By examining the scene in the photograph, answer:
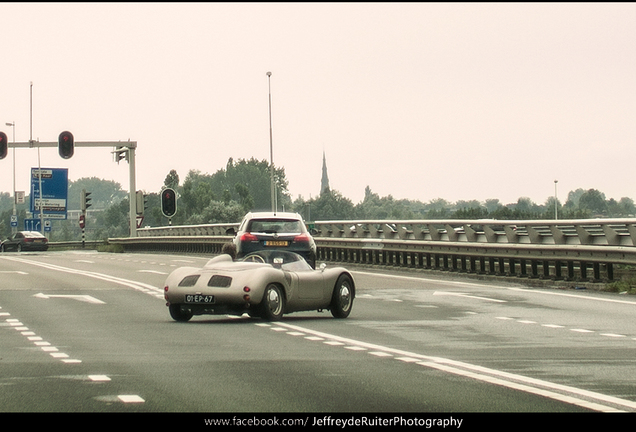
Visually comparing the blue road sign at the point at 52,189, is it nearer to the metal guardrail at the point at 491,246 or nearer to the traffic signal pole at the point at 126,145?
the traffic signal pole at the point at 126,145

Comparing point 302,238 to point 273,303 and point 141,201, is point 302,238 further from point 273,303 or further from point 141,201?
point 141,201

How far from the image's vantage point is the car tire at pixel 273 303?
16.5 metres

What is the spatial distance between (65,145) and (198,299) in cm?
3111

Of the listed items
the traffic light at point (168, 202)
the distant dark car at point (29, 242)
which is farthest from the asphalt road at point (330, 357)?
the distant dark car at point (29, 242)

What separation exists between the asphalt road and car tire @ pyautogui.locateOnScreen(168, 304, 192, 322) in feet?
0.88

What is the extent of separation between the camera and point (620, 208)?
652 feet

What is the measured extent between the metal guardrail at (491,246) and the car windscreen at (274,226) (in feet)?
7.12

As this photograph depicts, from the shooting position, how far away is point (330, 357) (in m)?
12.0

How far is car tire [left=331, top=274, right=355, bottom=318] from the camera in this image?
691 inches

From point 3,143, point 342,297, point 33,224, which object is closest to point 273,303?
point 342,297

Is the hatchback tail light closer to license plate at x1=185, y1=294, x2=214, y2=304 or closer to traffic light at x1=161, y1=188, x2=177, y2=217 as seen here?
license plate at x1=185, y1=294, x2=214, y2=304

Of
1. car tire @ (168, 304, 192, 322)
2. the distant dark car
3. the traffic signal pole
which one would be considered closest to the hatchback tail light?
car tire @ (168, 304, 192, 322)
